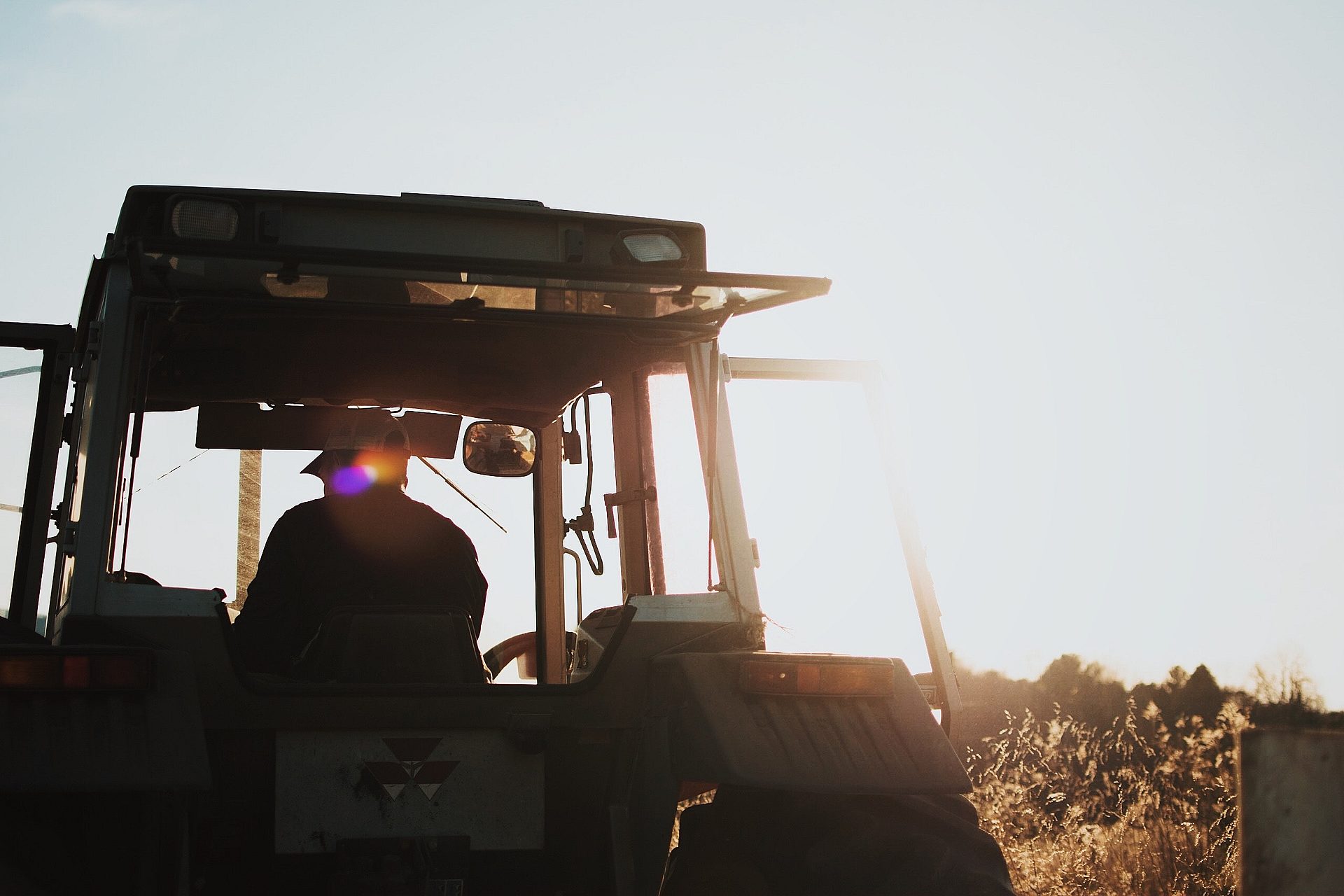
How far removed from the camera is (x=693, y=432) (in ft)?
13.7

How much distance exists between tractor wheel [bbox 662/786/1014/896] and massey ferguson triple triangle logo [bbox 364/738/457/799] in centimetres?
57

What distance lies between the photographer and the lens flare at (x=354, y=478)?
4.18 m

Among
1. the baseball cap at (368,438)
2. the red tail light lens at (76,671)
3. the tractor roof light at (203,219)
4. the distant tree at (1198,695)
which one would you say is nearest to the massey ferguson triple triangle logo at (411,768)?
the red tail light lens at (76,671)

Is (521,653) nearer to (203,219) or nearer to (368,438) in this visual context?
(368,438)

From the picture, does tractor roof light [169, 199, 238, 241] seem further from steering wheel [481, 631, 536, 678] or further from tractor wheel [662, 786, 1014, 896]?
steering wheel [481, 631, 536, 678]

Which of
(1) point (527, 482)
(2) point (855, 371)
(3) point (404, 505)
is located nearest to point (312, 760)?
(3) point (404, 505)

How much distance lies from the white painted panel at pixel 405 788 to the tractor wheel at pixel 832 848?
0.40m

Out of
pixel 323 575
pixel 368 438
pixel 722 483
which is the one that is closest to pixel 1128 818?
pixel 722 483

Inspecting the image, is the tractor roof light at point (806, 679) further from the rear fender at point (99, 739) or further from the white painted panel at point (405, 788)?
the rear fender at point (99, 739)

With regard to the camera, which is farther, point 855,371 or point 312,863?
point 855,371

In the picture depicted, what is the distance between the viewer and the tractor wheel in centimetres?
297

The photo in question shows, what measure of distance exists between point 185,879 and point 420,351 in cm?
178

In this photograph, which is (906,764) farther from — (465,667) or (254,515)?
(254,515)

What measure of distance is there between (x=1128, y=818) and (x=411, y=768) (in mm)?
5309
